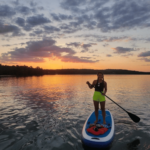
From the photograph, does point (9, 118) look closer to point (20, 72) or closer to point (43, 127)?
point (43, 127)

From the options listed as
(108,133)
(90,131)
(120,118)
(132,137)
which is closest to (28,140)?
(90,131)

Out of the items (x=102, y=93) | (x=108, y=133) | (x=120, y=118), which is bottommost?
(x=120, y=118)

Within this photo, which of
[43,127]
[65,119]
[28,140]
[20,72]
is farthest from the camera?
[20,72]

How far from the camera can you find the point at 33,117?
1055cm

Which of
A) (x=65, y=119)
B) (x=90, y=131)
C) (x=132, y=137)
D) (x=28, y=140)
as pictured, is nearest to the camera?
(x=90, y=131)

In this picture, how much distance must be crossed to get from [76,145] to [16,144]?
281cm

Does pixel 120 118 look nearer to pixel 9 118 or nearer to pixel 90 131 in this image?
pixel 90 131

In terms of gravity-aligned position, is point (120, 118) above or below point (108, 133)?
below

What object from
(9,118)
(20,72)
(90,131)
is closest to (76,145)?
(90,131)

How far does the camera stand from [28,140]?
6.93m

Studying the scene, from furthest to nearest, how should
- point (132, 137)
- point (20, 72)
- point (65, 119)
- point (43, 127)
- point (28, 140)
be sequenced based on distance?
point (20, 72), point (65, 119), point (43, 127), point (132, 137), point (28, 140)

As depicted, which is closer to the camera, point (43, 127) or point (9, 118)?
point (43, 127)

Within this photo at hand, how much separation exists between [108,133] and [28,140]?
394cm

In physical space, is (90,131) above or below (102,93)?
below
